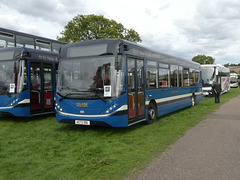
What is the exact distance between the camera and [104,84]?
23.5ft

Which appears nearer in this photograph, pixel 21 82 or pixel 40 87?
pixel 21 82

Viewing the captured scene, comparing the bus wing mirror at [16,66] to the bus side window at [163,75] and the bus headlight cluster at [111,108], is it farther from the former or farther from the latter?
the bus side window at [163,75]

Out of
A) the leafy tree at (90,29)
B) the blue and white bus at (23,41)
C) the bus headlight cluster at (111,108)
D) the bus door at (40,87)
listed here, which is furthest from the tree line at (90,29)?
the bus headlight cluster at (111,108)

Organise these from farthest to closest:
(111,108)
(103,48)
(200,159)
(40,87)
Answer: (40,87)
(103,48)
(111,108)
(200,159)

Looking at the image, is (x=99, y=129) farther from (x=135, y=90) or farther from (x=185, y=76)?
(x=185, y=76)

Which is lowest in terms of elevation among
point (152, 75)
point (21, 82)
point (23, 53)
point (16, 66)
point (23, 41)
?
point (21, 82)

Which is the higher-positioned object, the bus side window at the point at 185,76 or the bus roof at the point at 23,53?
the bus roof at the point at 23,53

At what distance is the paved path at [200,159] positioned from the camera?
4141 millimetres

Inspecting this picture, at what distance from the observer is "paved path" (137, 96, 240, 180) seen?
414 centimetres

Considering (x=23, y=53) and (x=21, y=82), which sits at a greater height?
(x=23, y=53)

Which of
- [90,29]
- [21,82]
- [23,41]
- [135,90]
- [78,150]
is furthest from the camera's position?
[90,29]

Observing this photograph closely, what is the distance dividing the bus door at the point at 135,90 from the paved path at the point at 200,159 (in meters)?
1.76

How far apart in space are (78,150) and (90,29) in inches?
1128

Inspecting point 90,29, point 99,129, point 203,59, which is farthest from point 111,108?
point 203,59
